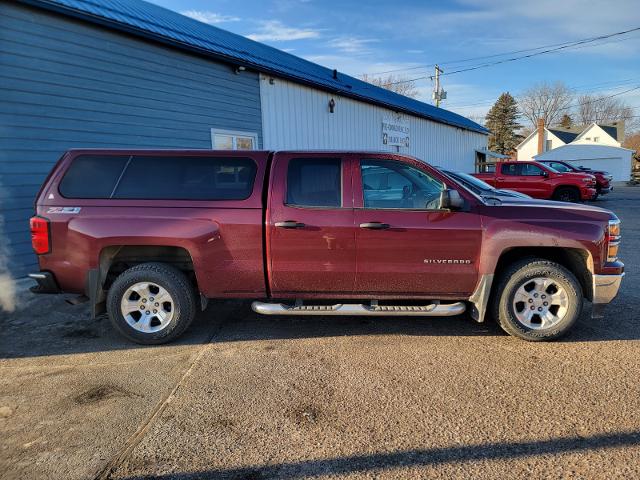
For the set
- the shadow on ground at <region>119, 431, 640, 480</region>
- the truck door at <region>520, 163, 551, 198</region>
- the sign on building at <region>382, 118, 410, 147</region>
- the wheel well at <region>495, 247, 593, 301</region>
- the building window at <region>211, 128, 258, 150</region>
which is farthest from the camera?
the sign on building at <region>382, 118, 410, 147</region>

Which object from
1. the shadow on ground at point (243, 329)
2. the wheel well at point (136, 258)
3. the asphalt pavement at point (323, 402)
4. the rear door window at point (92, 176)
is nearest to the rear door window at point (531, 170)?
the shadow on ground at point (243, 329)

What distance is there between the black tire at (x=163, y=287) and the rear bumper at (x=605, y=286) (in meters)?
3.99

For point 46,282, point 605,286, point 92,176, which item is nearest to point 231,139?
point 92,176

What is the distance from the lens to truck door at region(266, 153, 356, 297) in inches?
154

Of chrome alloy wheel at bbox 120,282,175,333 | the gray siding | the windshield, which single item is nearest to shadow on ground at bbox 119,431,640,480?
chrome alloy wheel at bbox 120,282,175,333

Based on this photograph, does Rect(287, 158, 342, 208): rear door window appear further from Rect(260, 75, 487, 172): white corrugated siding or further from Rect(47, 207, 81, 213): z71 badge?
Rect(260, 75, 487, 172): white corrugated siding

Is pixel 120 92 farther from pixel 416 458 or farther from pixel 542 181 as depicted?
pixel 542 181

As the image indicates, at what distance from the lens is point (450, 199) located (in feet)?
12.1

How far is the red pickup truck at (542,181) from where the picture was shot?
51.4 feet

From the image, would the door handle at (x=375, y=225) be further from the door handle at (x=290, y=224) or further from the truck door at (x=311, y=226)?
the door handle at (x=290, y=224)

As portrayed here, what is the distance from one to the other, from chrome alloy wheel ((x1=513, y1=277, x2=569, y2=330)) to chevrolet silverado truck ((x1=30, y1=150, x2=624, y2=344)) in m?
0.01

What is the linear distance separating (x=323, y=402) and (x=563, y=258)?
2902mm

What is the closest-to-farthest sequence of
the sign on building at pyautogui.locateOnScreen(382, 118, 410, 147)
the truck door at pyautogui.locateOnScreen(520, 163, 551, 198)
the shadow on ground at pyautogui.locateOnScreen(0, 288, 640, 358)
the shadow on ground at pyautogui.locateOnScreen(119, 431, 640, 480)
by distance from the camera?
the shadow on ground at pyautogui.locateOnScreen(119, 431, 640, 480), the shadow on ground at pyautogui.locateOnScreen(0, 288, 640, 358), the truck door at pyautogui.locateOnScreen(520, 163, 551, 198), the sign on building at pyautogui.locateOnScreen(382, 118, 410, 147)

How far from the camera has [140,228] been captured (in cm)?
389
